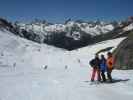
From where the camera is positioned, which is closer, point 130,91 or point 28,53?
point 130,91

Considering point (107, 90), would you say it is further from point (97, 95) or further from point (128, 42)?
point (128, 42)

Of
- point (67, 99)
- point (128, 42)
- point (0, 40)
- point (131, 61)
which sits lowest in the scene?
point (67, 99)

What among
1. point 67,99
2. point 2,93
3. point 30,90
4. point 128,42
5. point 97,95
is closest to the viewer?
point 67,99

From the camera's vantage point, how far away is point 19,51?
6319 centimetres

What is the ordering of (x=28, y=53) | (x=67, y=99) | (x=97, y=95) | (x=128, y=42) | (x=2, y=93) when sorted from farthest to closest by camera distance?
(x=28, y=53) → (x=128, y=42) → (x=2, y=93) → (x=97, y=95) → (x=67, y=99)

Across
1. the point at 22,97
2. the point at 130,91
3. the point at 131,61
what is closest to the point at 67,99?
the point at 22,97

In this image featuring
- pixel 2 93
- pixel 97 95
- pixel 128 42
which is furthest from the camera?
pixel 128 42

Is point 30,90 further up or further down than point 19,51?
further down

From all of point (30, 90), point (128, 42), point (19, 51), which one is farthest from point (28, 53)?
point (30, 90)

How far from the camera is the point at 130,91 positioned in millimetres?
14562

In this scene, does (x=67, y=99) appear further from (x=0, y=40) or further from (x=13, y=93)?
(x=0, y=40)

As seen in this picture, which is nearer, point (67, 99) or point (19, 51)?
point (67, 99)

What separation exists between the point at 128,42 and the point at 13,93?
18.2m

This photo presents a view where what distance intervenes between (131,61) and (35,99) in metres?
15.6
